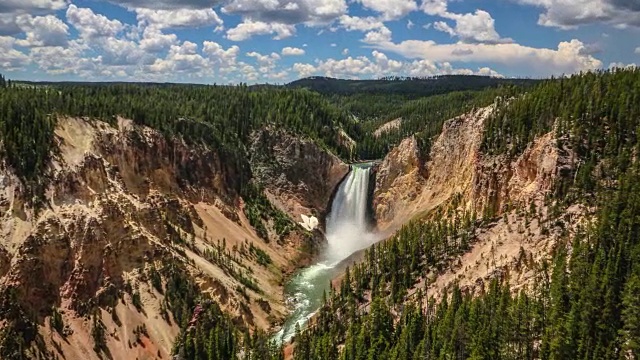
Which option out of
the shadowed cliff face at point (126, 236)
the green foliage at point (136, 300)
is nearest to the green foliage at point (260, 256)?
the shadowed cliff face at point (126, 236)

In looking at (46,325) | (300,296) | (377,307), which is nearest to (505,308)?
(377,307)

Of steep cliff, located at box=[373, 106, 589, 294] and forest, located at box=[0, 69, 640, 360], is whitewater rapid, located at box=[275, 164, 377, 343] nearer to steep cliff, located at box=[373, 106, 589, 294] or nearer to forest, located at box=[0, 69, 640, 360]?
steep cliff, located at box=[373, 106, 589, 294]

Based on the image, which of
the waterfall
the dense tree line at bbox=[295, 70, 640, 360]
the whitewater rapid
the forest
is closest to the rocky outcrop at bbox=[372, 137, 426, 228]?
the waterfall

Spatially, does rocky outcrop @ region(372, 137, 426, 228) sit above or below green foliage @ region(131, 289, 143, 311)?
above

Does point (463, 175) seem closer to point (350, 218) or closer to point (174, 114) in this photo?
point (350, 218)

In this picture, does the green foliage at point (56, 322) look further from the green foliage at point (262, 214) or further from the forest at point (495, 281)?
the green foliage at point (262, 214)

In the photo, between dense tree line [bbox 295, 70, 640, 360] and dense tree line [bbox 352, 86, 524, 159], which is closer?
dense tree line [bbox 295, 70, 640, 360]
